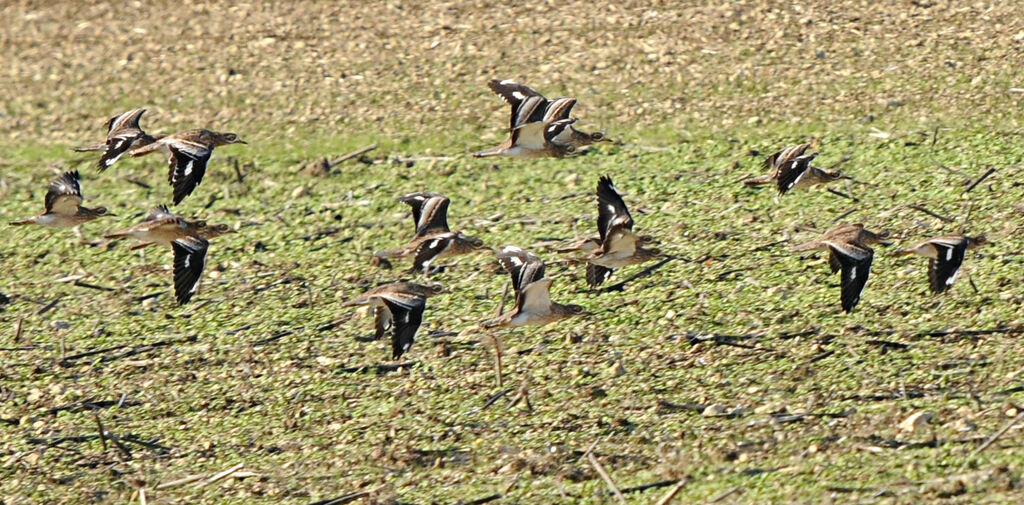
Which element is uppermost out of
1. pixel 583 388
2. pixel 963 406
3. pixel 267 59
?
pixel 963 406

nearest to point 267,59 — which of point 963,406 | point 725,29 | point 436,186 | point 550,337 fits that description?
point 436,186

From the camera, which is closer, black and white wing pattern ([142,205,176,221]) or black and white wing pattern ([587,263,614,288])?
black and white wing pattern ([587,263,614,288])

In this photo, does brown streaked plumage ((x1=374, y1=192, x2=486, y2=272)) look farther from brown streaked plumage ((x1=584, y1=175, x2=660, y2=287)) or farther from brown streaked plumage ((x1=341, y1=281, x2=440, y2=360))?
brown streaked plumage ((x1=584, y1=175, x2=660, y2=287))

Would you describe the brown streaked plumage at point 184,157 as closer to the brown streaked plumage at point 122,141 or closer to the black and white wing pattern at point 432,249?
the brown streaked plumage at point 122,141

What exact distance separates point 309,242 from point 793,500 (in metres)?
6.50

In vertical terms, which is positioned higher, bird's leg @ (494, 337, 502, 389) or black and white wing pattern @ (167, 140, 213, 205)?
black and white wing pattern @ (167, 140, 213, 205)

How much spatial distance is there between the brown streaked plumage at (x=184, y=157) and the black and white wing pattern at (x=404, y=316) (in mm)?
2039

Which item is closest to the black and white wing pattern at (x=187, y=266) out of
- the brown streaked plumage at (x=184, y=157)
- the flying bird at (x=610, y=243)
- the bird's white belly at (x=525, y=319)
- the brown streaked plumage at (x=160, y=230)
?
the brown streaked plumage at (x=184, y=157)

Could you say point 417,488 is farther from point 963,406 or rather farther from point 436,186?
point 436,186

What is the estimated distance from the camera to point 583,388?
35.2 ft

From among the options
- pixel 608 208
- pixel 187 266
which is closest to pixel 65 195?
pixel 187 266

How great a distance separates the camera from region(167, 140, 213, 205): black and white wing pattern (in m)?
12.5

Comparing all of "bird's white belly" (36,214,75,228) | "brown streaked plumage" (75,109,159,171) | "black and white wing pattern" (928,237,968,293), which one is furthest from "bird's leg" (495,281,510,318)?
"bird's white belly" (36,214,75,228)

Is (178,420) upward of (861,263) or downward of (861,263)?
downward
